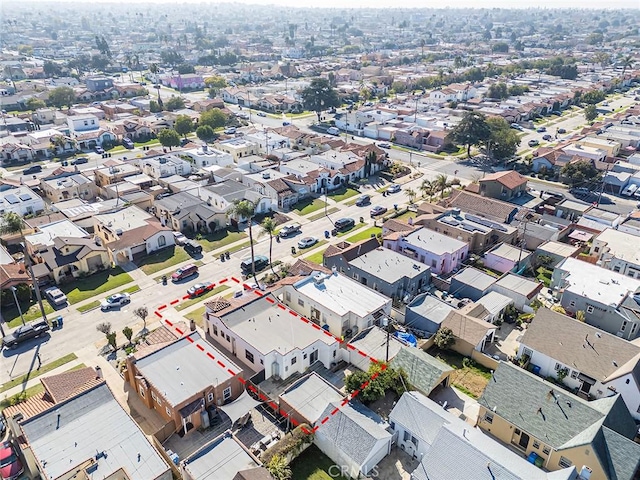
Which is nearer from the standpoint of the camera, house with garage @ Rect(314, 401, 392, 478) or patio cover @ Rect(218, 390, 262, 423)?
house with garage @ Rect(314, 401, 392, 478)

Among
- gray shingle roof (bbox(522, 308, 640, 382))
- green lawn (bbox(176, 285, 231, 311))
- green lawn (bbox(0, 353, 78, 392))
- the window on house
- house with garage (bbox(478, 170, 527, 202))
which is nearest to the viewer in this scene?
the window on house

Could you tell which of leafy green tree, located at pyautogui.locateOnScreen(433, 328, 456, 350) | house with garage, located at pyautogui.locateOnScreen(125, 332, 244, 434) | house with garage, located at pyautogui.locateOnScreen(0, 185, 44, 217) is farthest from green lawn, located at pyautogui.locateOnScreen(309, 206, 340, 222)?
house with garage, located at pyautogui.locateOnScreen(0, 185, 44, 217)

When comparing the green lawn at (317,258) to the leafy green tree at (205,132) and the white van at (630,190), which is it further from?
the white van at (630,190)

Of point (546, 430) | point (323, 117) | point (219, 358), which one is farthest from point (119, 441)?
point (323, 117)

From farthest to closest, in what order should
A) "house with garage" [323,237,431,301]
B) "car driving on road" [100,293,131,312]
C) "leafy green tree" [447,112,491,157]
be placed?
"leafy green tree" [447,112,491,157], "house with garage" [323,237,431,301], "car driving on road" [100,293,131,312]

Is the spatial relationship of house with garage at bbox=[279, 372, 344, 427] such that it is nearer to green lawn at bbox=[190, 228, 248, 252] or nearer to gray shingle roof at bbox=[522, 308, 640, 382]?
gray shingle roof at bbox=[522, 308, 640, 382]

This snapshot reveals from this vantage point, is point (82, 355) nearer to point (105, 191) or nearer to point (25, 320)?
point (25, 320)

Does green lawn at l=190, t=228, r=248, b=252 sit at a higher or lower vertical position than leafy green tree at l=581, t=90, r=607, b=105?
lower

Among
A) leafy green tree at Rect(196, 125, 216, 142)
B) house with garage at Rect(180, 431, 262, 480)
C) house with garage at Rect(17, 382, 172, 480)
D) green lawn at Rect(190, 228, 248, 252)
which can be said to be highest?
leafy green tree at Rect(196, 125, 216, 142)
